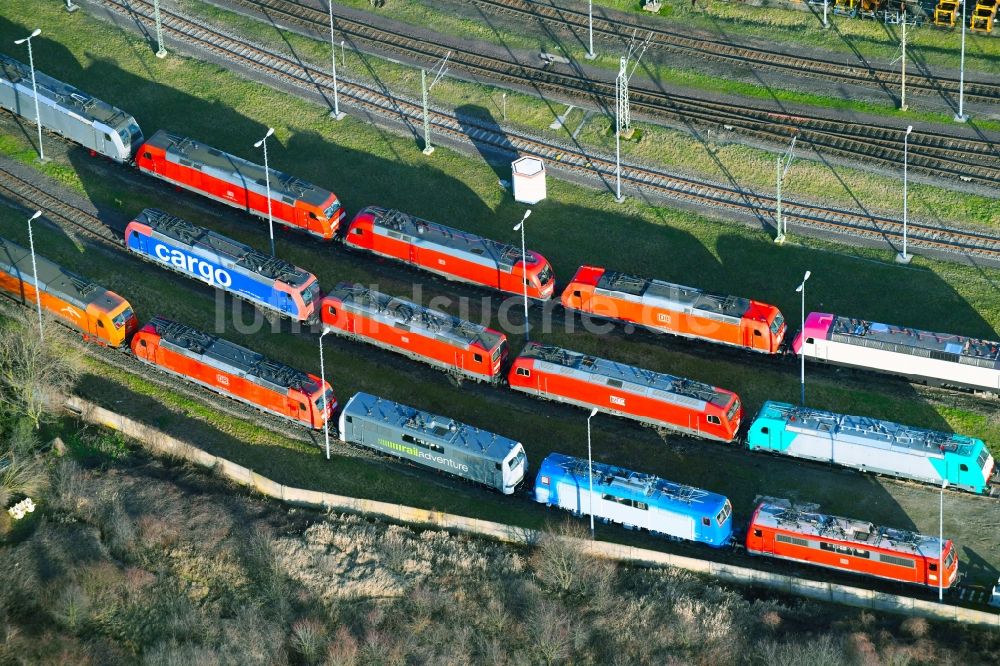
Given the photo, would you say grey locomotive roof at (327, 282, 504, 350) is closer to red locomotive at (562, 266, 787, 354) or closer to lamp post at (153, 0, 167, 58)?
red locomotive at (562, 266, 787, 354)

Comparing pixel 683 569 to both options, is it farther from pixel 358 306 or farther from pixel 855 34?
pixel 855 34

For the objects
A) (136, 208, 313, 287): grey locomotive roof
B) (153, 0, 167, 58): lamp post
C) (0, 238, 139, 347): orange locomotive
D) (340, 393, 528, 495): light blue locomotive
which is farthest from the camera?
(153, 0, 167, 58): lamp post

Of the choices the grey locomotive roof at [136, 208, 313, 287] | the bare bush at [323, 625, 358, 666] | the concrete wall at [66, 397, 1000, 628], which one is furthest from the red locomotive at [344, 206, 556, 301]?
the bare bush at [323, 625, 358, 666]

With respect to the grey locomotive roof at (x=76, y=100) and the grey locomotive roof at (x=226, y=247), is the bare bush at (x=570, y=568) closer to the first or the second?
the grey locomotive roof at (x=226, y=247)

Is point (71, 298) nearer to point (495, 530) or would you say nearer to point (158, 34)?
point (158, 34)

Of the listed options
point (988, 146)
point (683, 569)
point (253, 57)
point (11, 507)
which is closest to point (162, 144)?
point (253, 57)

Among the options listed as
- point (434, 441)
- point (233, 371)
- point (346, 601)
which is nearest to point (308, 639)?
point (346, 601)
